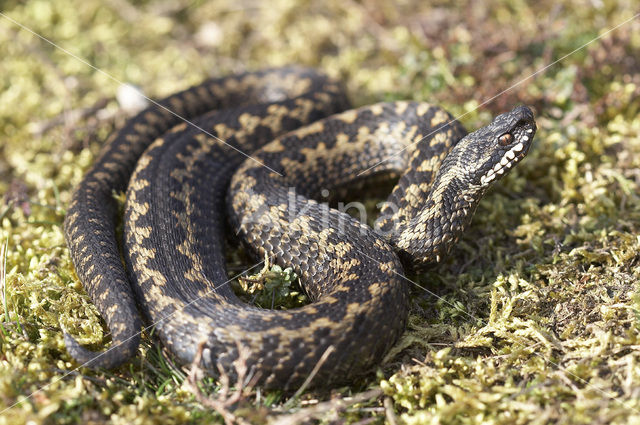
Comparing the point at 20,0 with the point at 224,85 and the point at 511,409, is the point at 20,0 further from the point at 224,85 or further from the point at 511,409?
the point at 511,409

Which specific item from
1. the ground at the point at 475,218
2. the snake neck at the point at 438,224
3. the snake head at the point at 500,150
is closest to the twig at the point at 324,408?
the ground at the point at 475,218

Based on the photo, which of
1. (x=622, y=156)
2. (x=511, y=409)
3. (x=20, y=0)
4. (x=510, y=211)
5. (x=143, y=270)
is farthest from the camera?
(x=20, y=0)

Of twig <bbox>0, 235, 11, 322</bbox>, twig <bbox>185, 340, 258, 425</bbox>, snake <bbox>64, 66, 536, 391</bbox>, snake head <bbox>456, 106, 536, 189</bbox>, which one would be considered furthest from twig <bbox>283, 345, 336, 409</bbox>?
twig <bbox>0, 235, 11, 322</bbox>

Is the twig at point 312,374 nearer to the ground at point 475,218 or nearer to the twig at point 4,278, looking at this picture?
the ground at point 475,218

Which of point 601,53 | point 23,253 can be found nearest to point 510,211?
point 601,53

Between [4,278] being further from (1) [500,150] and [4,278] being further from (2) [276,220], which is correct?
→ (1) [500,150]

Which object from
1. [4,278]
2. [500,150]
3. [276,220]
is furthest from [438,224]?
[4,278]
